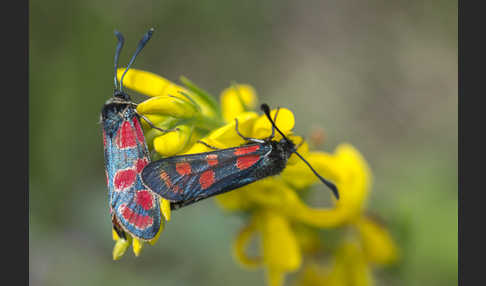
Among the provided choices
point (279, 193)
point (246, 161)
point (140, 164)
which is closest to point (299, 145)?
point (246, 161)

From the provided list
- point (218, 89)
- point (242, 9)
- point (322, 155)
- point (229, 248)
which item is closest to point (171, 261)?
point (229, 248)

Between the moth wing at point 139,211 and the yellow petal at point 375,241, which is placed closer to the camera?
the moth wing at point 139,211

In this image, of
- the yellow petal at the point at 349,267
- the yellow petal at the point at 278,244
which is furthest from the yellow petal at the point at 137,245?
the yellow petal at the point at 349,267

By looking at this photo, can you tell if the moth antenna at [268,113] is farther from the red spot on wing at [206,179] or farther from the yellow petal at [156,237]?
the yellow petal at [156,237]

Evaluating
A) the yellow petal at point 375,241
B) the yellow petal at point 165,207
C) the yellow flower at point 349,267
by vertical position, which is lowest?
the yellow flower at point 349,267

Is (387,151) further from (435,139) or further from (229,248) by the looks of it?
(229,248)

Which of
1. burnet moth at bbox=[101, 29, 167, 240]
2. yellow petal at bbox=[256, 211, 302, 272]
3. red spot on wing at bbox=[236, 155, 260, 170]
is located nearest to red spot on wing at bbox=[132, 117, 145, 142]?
burnet moth at bbox=[101, 29, 167, 240]

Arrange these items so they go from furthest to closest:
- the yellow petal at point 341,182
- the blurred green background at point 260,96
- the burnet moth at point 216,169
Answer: the blurred green background at point 260,96, the yellow petal at point 341,182, the burnet moth at point 216,169
